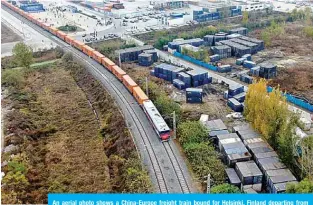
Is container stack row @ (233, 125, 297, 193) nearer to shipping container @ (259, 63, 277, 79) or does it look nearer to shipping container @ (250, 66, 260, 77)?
shipping container @ (259, 63, 277, 79)

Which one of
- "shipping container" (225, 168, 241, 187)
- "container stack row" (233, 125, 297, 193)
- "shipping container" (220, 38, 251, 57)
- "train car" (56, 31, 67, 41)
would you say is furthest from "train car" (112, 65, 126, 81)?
"train car" (56, 31, 67, 41)

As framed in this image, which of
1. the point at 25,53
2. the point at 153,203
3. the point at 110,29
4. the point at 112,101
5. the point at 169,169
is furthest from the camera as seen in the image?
the point at 110,29

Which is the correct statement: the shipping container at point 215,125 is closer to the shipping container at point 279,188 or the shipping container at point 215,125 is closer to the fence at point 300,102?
the shipping container at point 279,188

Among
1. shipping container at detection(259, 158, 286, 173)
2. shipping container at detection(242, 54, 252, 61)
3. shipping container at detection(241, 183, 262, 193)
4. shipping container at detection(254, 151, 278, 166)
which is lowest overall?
shipping container at detection(241, 183, 262, 193)

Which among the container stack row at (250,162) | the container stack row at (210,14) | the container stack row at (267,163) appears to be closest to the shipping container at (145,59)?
the container stack row at (250,162)

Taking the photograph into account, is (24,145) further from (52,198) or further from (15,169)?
(52,198)

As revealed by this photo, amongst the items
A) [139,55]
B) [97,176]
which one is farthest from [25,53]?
[97,176]

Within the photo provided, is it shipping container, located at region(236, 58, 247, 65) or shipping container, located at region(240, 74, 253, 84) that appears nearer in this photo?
shipping container, located at region(240, 74, 253, 84)
